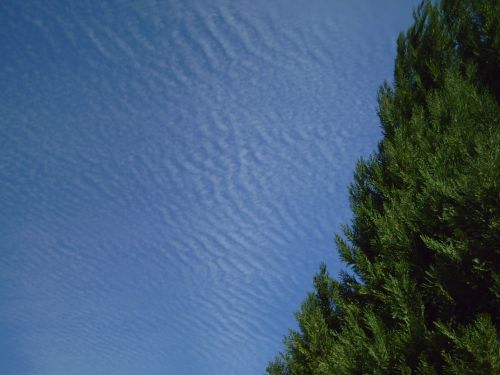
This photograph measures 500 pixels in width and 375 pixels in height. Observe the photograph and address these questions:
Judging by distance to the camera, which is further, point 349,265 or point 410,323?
point 349,265

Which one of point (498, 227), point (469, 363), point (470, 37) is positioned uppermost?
point (470, 37)

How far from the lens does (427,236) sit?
161 inches

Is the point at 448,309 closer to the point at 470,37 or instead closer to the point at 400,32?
the point at 470,37

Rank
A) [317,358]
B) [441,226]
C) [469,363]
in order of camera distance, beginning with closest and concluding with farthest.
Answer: [469,363] < [441,226] < [317,358]

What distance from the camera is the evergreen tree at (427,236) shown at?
3.68 meters

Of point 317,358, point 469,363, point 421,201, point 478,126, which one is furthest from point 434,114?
point 317,358

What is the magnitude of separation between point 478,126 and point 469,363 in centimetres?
319

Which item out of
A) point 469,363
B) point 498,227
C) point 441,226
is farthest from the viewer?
point 441,226

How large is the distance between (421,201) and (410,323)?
4.77ft

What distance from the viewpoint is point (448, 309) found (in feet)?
13.2

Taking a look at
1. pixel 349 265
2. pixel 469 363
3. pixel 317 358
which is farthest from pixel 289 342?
pixel 469 363

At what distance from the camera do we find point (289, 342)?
5.48 metres

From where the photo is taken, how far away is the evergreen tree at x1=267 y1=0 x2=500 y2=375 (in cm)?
368

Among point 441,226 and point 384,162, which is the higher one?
point 384,162
